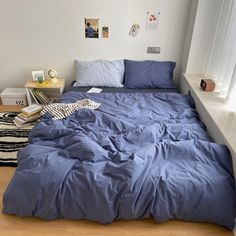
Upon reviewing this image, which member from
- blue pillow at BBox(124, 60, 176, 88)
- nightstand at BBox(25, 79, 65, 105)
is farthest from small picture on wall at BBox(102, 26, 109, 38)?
nightstand at BBox(25, 79, 65, 105)

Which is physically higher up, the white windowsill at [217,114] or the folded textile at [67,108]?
the white windowsill at [217,114]

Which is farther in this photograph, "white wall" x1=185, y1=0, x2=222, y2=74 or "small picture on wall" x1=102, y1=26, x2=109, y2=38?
"small picture on wall" x1=102, y1=26, x2=109, y2=38

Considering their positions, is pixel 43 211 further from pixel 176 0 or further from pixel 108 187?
pixel 176 0

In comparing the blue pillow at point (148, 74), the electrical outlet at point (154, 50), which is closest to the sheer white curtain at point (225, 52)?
the blue pillow at point (148, 74)

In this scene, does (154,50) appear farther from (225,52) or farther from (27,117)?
(27,117)

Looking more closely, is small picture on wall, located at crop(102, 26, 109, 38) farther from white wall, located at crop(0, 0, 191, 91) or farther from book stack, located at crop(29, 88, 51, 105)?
book stack, located at crop(29, 88, 51, 105)

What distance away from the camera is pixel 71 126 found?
5.85 feet

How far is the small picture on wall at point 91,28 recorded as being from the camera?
2.71 m

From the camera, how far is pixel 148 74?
275cm

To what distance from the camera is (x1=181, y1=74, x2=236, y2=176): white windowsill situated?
5.04 ft

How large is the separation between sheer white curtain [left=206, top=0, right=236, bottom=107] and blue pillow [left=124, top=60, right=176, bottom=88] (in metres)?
0.52

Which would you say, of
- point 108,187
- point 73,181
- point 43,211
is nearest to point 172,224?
point 108,187

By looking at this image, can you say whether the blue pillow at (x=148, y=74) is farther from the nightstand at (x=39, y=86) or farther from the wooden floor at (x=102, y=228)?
the wooden floor at (x=102, y=228)

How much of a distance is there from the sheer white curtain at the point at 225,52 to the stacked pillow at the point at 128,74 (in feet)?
1.81
